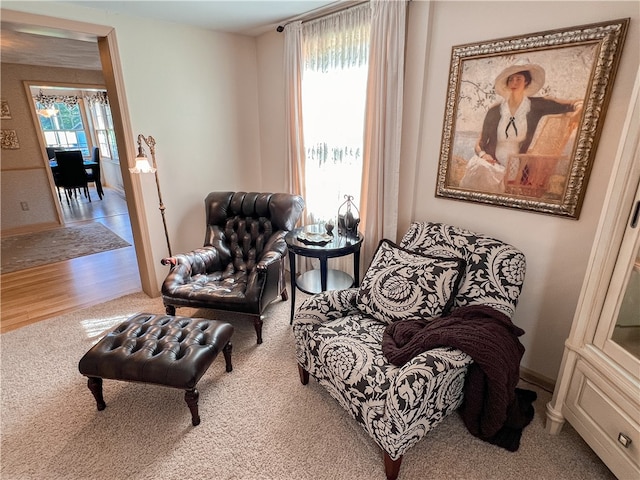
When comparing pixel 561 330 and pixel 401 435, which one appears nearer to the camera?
pixel 401 435

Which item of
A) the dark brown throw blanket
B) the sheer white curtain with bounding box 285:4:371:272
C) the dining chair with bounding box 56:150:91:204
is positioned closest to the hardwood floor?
the sheer white curtain with bounding box 285:4:371:272

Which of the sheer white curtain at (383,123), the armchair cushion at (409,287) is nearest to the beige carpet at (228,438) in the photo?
the armchair cushion at (409,287)

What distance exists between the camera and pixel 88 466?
1.57 metres

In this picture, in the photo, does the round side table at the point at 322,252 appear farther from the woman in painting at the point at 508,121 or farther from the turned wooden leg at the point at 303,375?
the woman in painting at the point at 508,121

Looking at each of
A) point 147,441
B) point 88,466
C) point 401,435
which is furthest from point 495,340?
point 88,466

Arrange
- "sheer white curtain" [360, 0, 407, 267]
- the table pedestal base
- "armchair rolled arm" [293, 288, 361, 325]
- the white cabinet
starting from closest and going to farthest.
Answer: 1. the white cabinet
2. "armchair rolled arm" [293, 288, 361, 325]
3. "sheer white curtain" [360, 0, 407, 267]
4. the table pedestal base

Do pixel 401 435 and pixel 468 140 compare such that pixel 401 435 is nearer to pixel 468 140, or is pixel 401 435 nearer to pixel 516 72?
pixel 468 140

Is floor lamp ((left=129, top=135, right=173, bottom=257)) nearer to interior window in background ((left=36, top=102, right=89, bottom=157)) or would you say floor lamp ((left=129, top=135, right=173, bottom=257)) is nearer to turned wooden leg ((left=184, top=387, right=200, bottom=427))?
turned wooden leg ((left=184, top=387, right=200, bottom=427))

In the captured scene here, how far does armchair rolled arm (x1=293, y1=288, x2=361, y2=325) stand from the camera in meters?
1.93

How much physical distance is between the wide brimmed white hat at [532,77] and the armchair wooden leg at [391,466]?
1.95 m

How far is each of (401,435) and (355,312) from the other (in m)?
0.77

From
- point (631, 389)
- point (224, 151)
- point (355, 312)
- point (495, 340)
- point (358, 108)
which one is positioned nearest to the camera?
point (631, 389)

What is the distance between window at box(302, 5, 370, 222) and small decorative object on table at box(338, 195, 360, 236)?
15 centimetres

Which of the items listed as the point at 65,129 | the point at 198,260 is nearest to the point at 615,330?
the point at 198,260
